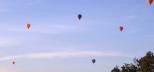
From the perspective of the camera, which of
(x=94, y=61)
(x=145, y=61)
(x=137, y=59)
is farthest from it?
(x=137, y=59)

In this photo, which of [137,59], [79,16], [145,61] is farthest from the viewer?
[137,59]

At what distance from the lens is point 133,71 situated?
124 metres

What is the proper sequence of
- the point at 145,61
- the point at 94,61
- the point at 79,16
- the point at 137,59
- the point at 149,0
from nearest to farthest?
the point at 149,0 < the point at 79,16 < the point at 94,61 < the point at 145,61 < the point at 137,59

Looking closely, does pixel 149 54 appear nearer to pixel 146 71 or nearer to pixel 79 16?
pixel 146 71

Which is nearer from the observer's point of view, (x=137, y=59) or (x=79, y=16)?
(x=79, y=16)

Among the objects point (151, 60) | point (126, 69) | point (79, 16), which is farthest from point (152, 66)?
point (79, 16)

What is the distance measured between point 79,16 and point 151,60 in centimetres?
3377

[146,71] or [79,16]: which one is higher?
[79,16]

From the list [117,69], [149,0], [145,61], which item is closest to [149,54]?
[145,61]

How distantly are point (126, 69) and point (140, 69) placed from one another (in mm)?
5132

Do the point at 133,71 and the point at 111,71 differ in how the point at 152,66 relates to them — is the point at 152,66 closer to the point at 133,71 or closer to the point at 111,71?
the point at 133,71

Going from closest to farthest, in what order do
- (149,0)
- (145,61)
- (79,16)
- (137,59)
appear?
1. (149,0)
2. (79,16)
3. (145,61)
4. (137,59)

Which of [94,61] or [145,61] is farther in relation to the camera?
[145,61]

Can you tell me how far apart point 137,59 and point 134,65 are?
5.38 feet
